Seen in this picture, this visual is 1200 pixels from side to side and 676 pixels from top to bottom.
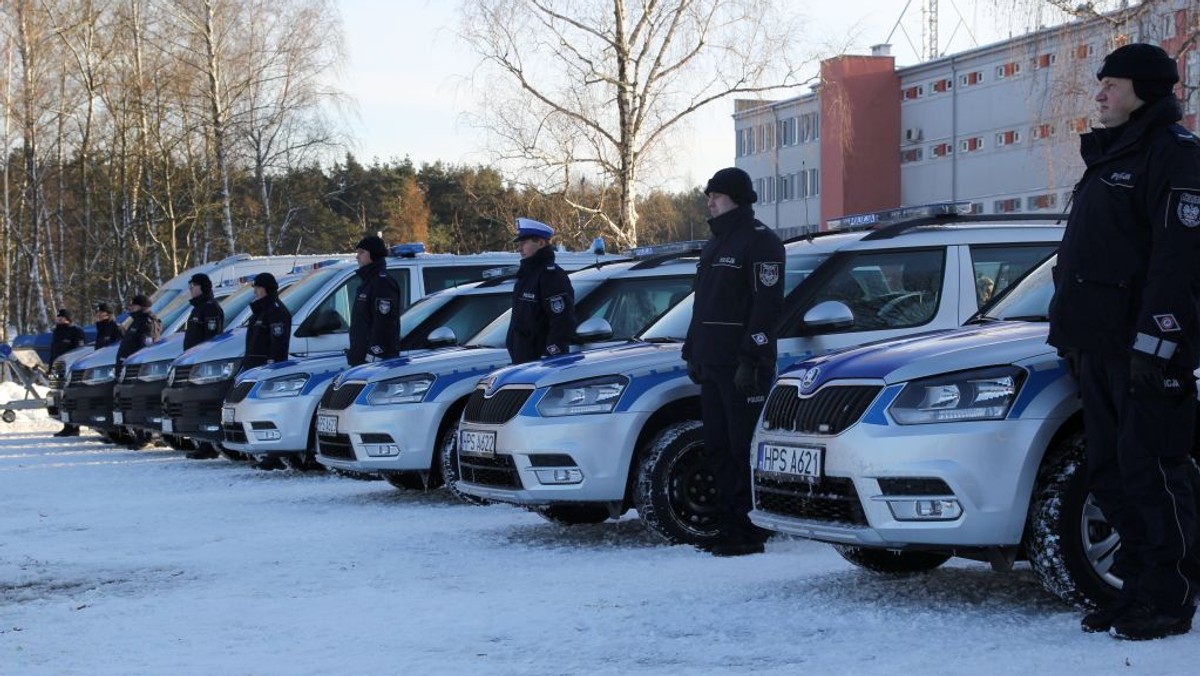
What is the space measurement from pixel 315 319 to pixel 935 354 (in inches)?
420

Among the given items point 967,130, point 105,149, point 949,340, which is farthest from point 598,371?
point 967,130

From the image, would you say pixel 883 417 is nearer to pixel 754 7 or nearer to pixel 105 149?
pixel 754 7

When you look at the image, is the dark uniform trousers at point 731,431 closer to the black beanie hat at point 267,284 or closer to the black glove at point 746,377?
the black glove at point 746,377

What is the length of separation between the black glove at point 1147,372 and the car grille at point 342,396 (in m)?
7.00

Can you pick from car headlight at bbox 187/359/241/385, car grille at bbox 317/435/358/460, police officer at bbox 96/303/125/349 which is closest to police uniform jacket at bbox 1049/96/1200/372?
car grille at bbox 317/435/358/460

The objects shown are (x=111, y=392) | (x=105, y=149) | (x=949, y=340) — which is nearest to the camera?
(x=949, y=340)

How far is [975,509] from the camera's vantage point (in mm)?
6438

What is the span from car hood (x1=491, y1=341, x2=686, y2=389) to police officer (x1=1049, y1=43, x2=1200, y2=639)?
3.28 meters

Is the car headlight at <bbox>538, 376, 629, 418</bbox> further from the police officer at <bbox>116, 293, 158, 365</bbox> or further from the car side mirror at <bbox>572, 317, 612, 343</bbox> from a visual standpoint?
the police officer at <bbox>116, 293, 158, 365</bbox>

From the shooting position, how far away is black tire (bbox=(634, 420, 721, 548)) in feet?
29.6

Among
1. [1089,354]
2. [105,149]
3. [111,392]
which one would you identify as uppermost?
[105,149]

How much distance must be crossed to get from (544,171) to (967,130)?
3758 centimetres

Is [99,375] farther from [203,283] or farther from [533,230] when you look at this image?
[533,230]

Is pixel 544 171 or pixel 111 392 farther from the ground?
pixel 544 171
